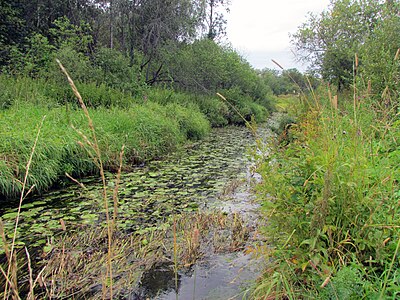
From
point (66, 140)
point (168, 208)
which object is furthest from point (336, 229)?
point (66, 140)

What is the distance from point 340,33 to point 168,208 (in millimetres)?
→ 19005

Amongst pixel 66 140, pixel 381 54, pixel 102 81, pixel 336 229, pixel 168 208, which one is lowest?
pixel 168 208

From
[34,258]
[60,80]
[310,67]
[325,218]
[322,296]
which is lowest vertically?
[34,258]

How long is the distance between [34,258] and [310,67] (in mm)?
21939

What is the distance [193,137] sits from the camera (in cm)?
1334

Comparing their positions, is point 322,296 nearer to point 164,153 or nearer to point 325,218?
point 325,218

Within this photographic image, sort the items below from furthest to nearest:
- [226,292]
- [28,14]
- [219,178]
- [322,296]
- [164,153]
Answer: [28,14] < [164,153] < [219,178] < [226,292] < [322,296]

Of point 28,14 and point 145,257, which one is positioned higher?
point 28,14

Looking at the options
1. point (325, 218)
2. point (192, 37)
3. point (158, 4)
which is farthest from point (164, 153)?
point (192, 37)

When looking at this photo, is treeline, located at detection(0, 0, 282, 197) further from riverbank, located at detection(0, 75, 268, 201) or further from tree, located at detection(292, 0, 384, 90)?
tree, located at detection(292, 0, 384, 90)

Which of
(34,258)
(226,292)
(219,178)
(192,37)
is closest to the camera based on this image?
(226,292)

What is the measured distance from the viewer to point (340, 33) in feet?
63.5

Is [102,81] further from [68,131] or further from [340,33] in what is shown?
[340,33]

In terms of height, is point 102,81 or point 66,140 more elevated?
point 102,81
